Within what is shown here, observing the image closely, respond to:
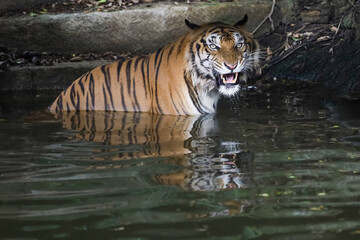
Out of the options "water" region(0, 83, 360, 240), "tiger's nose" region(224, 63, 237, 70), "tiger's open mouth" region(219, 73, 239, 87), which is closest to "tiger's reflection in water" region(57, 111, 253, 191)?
"water" region(0, 83, 360, 240)

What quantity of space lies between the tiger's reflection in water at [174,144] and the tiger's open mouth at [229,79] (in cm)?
36

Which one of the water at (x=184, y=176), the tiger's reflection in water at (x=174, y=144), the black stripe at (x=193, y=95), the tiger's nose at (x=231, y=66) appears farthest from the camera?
the black stripe at (x=193, y=95)

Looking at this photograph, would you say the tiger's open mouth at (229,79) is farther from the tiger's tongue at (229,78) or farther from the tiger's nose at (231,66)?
the tiger's nose at (231,66)

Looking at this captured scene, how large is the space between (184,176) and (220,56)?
230 cm

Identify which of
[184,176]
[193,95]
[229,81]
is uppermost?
[229,81]

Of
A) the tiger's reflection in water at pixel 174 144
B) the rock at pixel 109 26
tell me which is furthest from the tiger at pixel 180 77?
the rock at pixel 109 26

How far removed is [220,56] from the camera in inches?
227

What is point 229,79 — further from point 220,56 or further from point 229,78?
point 220,56

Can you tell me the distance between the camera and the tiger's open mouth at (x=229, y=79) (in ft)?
19.0

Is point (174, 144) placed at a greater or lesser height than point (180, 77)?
lesser

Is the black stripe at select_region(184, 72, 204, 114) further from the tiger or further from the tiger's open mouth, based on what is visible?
the tiger's open mouth

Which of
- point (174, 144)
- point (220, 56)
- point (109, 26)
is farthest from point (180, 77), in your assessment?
point (109, 26)

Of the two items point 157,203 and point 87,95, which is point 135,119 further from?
point 157,203

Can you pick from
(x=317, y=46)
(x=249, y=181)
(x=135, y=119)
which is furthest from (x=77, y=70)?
(x=249, y=181)
